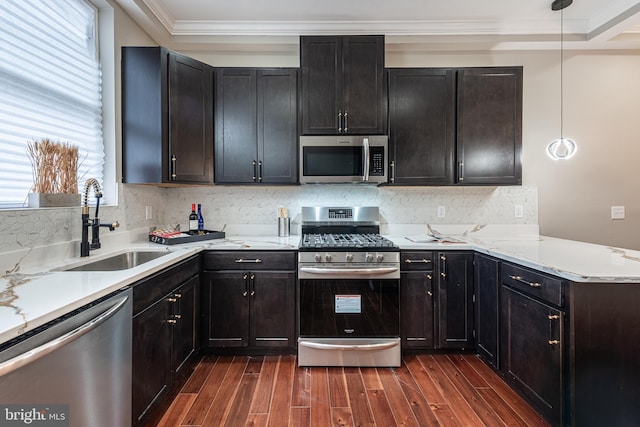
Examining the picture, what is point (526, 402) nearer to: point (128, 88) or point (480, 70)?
point (480, 70)

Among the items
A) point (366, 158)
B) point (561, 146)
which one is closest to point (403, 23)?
point (366, 158)

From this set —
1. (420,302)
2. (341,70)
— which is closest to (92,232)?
(341,70)

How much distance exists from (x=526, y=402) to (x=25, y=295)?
261 cm

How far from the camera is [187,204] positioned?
3020 millimetres

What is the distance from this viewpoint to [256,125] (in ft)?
8.88

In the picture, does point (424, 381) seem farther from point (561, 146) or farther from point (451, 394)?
point (561, 146)

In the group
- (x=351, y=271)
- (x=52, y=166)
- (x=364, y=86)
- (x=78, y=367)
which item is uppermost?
(x=364, y=86)

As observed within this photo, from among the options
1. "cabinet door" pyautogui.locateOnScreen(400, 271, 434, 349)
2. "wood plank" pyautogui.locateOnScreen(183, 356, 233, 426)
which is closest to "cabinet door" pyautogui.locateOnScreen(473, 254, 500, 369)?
"cabinet door" pyautogui.locateOnScreen(400, 271, 434, 349)

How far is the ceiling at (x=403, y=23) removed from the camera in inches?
99.3

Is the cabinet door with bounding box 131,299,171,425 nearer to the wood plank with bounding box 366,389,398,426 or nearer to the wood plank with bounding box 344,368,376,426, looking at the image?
the wood plank with bounding box 344,368,376,426

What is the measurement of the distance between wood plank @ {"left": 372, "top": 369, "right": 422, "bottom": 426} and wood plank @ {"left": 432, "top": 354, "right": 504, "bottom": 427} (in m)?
0.39

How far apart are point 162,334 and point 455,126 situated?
269 centimetres

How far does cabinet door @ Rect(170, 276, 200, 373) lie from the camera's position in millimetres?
1934

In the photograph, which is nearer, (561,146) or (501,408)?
(501,408)
